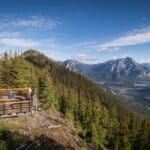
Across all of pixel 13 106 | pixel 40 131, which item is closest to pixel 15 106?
pixel 13 106

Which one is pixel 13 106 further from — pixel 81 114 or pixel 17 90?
pixel 81 114

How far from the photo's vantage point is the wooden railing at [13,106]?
2987 centimetres

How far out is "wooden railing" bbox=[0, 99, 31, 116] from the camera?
98.0 feet

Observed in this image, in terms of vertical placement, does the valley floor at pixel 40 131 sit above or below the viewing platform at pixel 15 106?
below

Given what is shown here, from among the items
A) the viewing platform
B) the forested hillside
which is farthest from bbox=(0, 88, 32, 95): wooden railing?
the forested hillside

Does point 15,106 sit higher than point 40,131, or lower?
higher

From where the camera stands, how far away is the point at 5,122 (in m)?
27.8

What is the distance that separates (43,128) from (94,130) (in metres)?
44.0

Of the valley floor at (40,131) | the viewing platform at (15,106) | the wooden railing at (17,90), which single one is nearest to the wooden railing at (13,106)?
the viewing platform at (15,106)

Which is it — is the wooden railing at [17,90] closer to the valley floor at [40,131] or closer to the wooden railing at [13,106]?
the wooden railing at [13,106]

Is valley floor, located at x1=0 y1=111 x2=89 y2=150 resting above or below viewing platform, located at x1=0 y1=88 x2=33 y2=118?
below

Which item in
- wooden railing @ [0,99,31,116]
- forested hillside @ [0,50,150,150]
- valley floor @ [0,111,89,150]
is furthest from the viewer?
forested hillside @ [0,50,150,150]

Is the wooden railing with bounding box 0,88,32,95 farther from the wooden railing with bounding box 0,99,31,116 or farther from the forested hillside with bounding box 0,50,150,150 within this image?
the forested hillside with bounding box 0,50,150,150

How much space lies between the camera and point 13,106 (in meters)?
30.6
